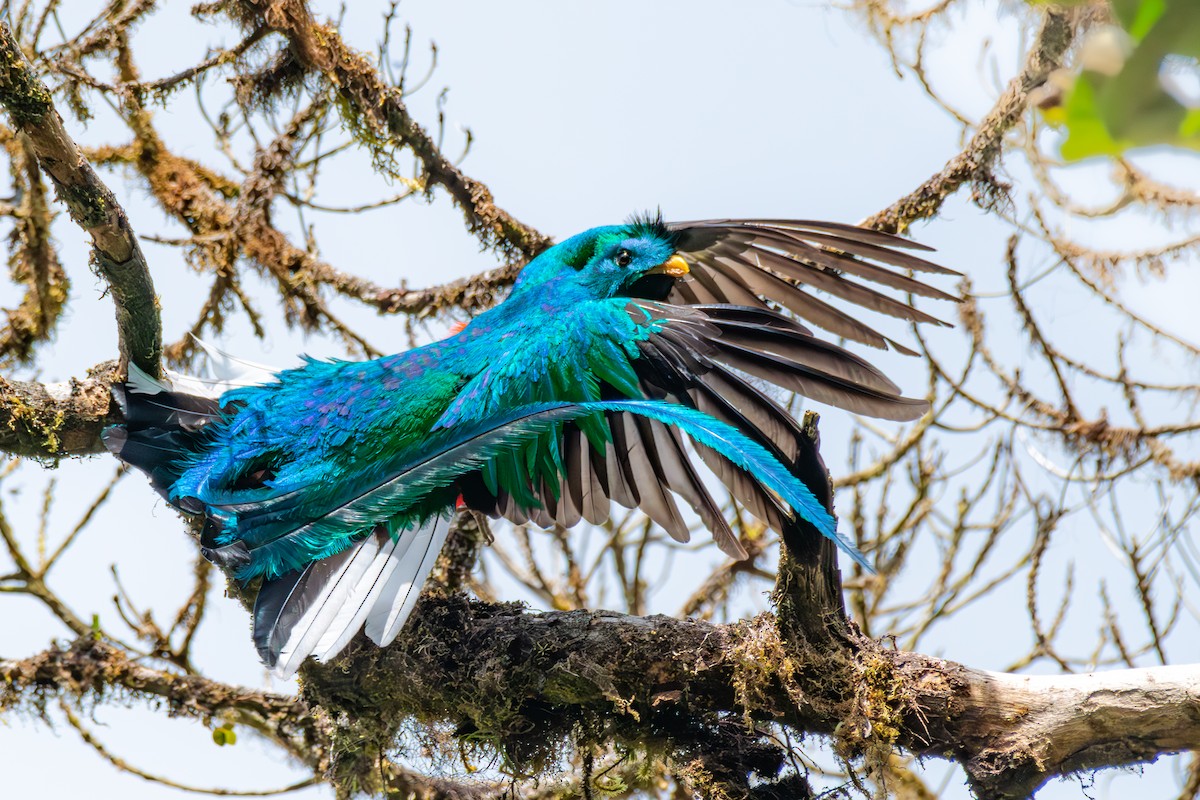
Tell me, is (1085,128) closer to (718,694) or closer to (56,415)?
(718,694)

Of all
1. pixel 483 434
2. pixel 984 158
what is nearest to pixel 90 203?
pixel 483 434

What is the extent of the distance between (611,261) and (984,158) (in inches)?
48.2

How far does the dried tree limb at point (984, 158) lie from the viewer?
3.28m

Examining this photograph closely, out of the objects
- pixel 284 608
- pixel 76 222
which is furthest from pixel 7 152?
pixel 284 608

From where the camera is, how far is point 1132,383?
12.7ft

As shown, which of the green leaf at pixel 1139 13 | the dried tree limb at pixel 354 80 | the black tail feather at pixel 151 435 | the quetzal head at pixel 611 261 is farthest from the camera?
the dried tree limb at pixel 354 80

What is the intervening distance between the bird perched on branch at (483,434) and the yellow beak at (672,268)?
185 millimetres

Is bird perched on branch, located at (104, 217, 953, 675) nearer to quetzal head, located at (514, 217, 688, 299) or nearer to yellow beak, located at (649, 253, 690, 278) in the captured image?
quetzal head, located at (514, 217, 688, 299)

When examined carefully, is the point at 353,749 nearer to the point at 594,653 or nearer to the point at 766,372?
the point at 594,653

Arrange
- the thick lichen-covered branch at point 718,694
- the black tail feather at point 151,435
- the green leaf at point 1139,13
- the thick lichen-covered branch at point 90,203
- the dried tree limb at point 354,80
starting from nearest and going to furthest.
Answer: the green leaf at point 1139,13 → the thick lichen-covered branch at point 90,203 → the thick lichen-covered branch at point 718,694 → the black tail feather at point 151,435 → the dried tree limb at point 354,80

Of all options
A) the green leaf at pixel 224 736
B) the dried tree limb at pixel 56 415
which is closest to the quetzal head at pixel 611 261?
the dried tree limb at pixel 56 415

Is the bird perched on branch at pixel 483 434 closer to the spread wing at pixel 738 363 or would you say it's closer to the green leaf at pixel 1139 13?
the spread wing at pixel 738 363

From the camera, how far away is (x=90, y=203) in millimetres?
2217

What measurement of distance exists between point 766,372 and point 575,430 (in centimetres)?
55
